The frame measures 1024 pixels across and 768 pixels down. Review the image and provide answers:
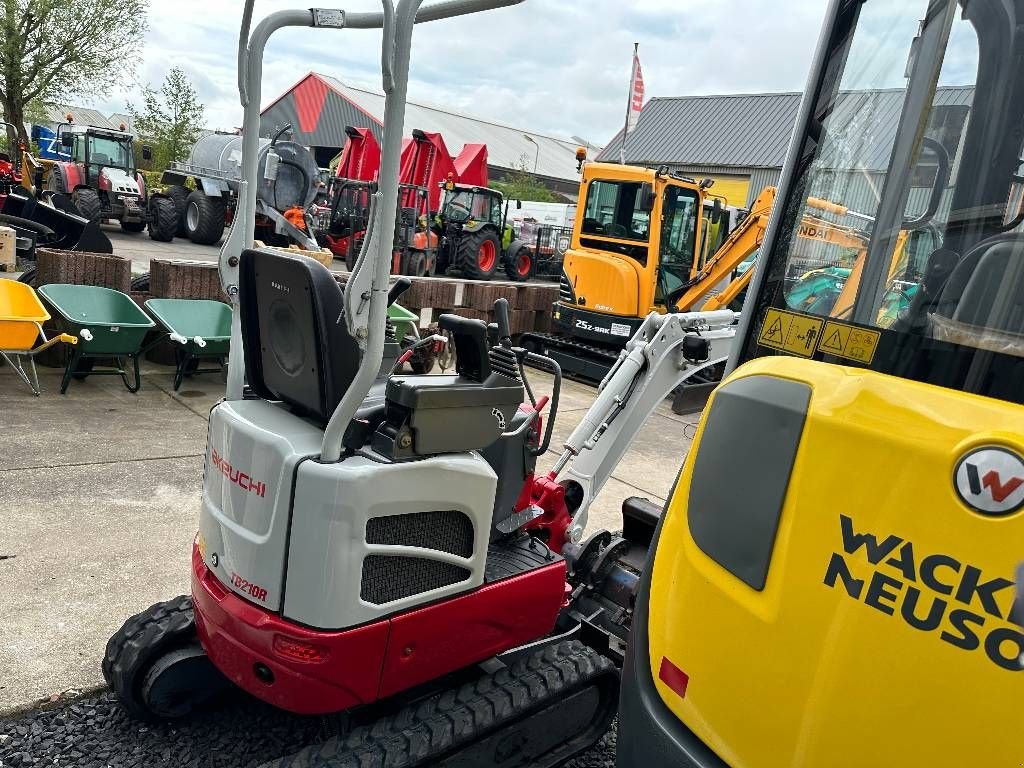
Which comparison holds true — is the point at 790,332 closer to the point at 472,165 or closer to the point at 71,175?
the point at 472,165

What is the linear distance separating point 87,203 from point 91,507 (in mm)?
13208

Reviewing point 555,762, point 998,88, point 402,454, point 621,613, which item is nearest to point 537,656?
point 555,762

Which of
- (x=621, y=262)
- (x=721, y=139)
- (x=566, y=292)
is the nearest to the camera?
(x=621, y=262)

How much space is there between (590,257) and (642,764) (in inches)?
334

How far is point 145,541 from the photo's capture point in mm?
4012

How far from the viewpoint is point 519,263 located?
1859 centimetres

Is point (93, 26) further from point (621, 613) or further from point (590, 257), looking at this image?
point (621, 613)

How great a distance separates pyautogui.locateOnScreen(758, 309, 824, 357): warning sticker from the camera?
1733 mm

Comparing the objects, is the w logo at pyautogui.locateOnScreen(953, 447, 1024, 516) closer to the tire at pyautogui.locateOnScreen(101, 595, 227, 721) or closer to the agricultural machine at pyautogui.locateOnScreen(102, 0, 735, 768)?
the agricultural machine at pyautogui.locateOnScreen(102, 0, 735, 768)

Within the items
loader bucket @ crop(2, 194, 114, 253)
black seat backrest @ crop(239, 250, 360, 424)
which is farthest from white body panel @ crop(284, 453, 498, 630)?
loader bucket @ crop(2, 194, 114, 253)

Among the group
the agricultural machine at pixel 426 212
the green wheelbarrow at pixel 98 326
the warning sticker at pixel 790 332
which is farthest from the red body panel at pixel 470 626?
the agricultural machine at pixel 426 212

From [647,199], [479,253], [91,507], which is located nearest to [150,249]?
[479,253]

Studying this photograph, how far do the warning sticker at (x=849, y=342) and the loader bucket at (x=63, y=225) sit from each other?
29.1 ft

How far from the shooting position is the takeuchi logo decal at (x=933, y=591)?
1193 millimetres
